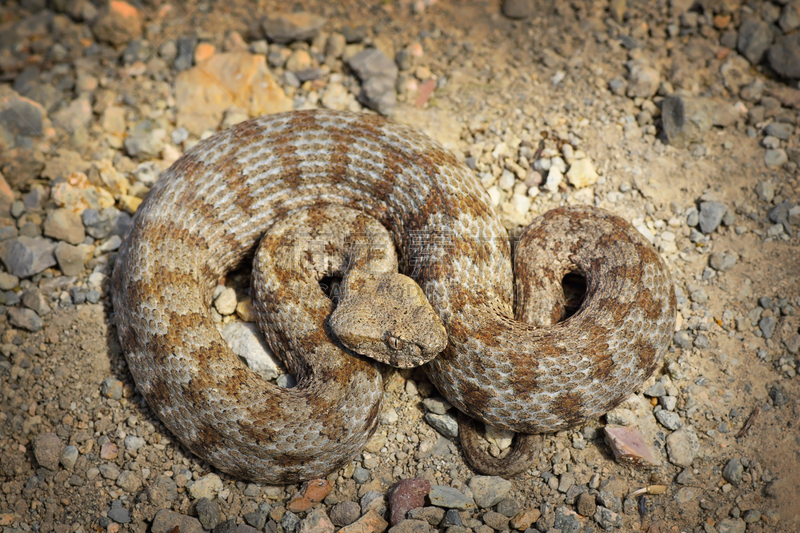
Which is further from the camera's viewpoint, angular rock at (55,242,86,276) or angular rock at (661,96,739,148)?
angular rock at (661,96,739,148)

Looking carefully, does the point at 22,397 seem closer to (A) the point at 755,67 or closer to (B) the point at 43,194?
(B) the point at 43,194

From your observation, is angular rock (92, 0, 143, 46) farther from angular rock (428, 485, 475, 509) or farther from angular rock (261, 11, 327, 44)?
angular rock (428, 485, 475, 509)

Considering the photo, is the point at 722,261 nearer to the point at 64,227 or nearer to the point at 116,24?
the point at 64,227

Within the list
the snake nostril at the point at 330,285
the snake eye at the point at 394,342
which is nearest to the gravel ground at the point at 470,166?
the snake nostril at the point at 330,285

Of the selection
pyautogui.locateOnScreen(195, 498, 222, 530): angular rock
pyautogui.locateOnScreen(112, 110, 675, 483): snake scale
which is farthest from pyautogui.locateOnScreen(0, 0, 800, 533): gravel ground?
pyautogui.locateOnScreen(112, 110, 675, 483): snake scale

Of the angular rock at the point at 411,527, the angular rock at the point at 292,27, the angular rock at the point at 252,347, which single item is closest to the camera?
the angular rock at the point at 411,527

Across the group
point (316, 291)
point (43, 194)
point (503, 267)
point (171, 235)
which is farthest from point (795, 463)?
point (43, 194)

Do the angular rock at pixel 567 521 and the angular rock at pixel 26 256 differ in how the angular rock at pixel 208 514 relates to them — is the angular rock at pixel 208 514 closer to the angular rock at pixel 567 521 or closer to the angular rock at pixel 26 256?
the angular rock at pixel 567 521

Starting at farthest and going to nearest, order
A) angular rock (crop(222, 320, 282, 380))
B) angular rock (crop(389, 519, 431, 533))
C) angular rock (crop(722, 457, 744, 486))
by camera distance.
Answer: angular rock (crop(222, 320, 282, 380)) < angular rock (crop(722, 457, 744, 486)) < angular rock (crop(389, 519, 431, 533))

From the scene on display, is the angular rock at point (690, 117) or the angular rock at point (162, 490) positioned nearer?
the angular rock at point (162, 490)
